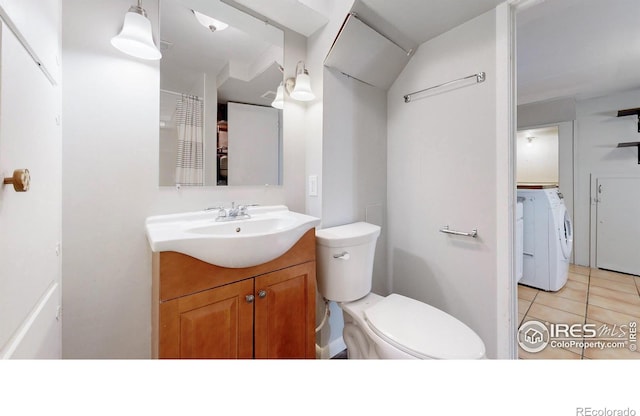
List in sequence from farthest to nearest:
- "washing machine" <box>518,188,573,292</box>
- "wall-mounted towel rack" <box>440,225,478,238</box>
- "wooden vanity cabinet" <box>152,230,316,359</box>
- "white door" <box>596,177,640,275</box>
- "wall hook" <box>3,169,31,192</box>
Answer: "white door" <box>596,177,640,275</box>, "washing machine" <box>518,188,573,292</box>, "wall-mounted towel rack" <box>440,225,478,238</box>, "wooden vanity cabinet" <box>152,230,316,359</box>, "wall hook" <box>3,169,31,192</box>

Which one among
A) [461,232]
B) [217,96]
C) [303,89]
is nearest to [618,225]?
[461,232]

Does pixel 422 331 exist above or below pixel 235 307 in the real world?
below

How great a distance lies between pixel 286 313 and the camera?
1.03 m

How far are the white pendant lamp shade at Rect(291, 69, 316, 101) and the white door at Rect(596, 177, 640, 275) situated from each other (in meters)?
3.61

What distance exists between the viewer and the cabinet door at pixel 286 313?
959 millimetres

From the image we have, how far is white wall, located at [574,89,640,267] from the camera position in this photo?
257 centimetres

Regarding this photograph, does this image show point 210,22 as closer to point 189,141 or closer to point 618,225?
point 189,141

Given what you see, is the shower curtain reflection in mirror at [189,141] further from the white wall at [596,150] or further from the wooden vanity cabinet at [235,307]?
the white wall at [596,150]

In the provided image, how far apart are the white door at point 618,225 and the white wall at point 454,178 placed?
111 inches

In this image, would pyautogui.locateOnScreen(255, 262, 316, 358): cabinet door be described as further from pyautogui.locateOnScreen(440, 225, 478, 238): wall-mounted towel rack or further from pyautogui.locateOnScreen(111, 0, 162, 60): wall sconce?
pyautogui.locateOnScreen(111, 0, 162, 60): wall sconce

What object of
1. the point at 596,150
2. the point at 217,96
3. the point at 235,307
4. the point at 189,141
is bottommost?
the point at 235,307

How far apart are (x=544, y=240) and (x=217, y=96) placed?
303 cm

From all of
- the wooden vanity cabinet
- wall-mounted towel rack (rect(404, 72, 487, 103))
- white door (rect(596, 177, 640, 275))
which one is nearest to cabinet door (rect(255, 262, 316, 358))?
the wooden vanity cabinet
